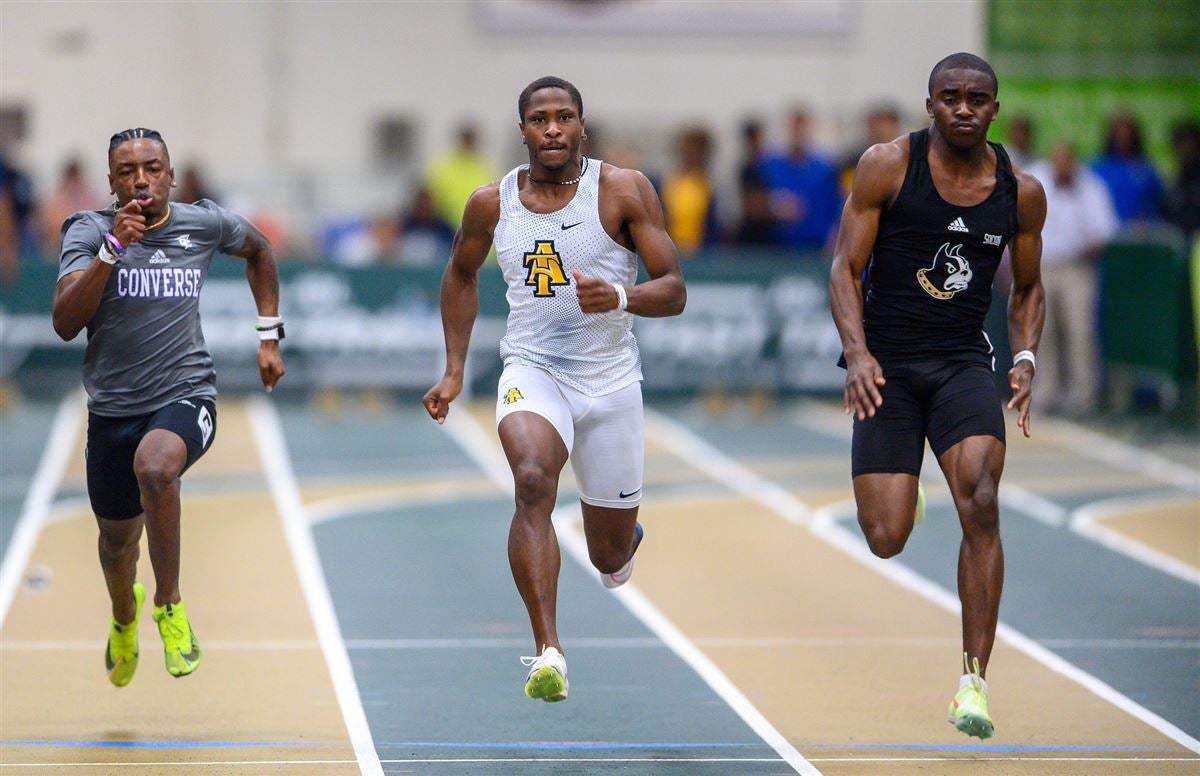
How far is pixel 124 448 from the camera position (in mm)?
8016

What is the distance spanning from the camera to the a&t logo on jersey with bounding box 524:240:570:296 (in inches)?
307

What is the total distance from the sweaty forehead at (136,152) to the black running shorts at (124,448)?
1032 mm

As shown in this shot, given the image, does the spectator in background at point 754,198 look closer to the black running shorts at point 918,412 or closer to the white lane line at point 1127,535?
the white lane line at point 1127,535

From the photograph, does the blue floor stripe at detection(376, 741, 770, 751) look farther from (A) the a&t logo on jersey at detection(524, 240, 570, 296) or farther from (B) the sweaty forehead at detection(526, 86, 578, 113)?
(B) the sweaty forehead at detection(526, 86, 578, 113)

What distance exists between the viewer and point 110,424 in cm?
807

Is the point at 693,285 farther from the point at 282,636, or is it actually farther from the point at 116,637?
the point at 116,637

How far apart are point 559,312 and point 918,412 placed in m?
1.52

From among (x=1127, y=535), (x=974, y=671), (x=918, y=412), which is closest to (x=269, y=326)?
(x=918, y=412)

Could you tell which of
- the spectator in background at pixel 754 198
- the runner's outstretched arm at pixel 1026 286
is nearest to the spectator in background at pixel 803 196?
the spectator in background at pixel 754 198

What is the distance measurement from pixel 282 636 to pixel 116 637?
1.80 meters

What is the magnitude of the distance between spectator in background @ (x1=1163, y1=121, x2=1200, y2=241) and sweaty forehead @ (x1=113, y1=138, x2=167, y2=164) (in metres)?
13.5

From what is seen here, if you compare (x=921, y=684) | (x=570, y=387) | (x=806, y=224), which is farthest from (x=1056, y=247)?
(x=570, y=387)

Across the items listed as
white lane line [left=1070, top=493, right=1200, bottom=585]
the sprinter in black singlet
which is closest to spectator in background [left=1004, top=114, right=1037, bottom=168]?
white lane line [left=1070, top=493, right=1200, bottom=585]

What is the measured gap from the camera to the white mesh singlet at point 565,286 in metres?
7.80
